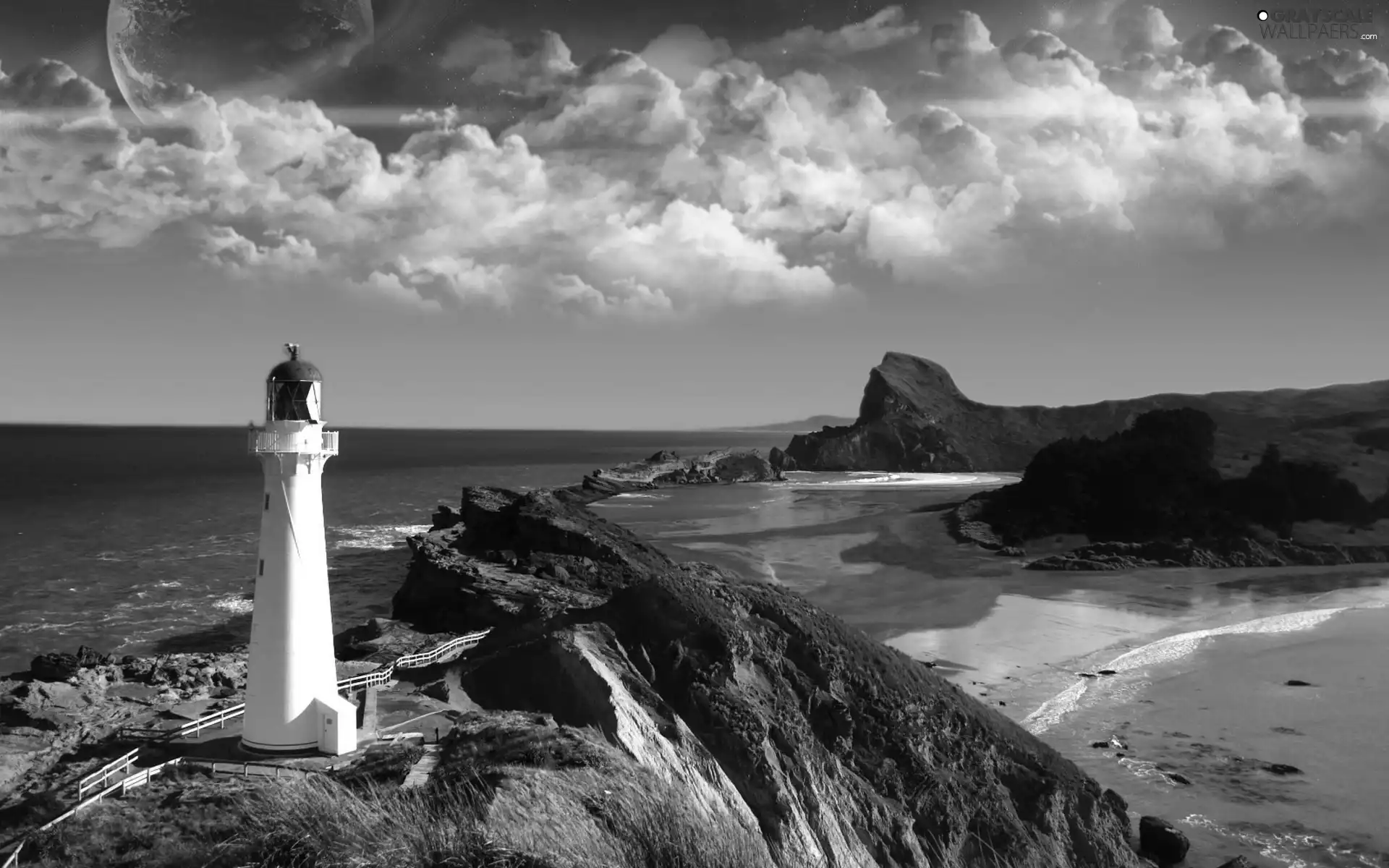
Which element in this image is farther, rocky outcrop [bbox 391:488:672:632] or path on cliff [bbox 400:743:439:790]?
rocky outcrop [bbox 391:488:672:632]

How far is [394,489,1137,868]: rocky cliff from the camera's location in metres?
13.7

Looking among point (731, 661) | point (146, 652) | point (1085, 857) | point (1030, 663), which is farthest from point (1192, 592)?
point (146, 652)

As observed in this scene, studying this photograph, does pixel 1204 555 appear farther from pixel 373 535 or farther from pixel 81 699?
pixel 81 699

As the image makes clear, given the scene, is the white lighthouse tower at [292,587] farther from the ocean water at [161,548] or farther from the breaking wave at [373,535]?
the breaking wave at [373,535]

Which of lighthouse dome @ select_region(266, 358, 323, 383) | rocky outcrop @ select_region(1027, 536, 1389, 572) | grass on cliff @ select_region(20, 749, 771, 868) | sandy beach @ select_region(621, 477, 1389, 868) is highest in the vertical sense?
lighthouse dome @ select_region(266, 358, 323, 383)

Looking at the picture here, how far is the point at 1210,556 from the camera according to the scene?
5200 centimetres

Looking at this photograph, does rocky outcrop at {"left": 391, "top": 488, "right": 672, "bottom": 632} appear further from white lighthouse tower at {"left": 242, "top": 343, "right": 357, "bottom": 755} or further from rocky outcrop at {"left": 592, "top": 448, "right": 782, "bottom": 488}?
rocky outcrop at {"left": 592, "top": 448, "right": 782, "bottom": 488}

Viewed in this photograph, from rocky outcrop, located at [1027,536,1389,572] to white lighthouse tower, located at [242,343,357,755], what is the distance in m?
44.1

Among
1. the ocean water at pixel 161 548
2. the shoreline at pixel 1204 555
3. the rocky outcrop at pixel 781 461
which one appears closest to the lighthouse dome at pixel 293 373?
the ocean water at pixel 161 548

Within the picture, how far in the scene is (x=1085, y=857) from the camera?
15.0 m

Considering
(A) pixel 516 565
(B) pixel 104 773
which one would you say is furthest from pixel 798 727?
(A) pixel 516 565

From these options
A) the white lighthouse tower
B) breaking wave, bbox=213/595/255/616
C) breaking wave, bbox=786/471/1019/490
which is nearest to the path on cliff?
the white lighthouse tower

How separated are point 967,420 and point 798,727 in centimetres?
14429

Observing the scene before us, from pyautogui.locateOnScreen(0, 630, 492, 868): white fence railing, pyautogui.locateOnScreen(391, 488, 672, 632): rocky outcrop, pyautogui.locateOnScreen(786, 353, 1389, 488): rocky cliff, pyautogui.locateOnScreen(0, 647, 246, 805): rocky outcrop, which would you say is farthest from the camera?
pyautogui.locateOnScreen(786, 353, 1389, 488): rocky cliff
